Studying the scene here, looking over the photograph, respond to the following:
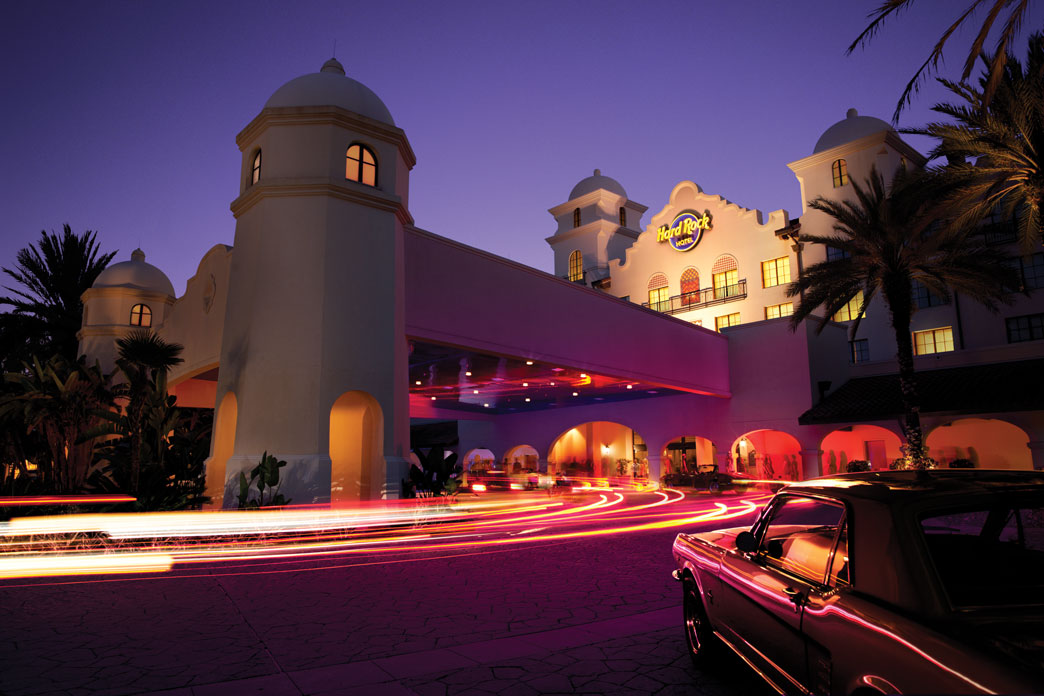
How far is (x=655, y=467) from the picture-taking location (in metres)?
33.2

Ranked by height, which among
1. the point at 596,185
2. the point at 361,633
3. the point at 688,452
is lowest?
the point at 361,633

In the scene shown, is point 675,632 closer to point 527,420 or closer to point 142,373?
point 142,373

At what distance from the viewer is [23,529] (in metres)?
12.8

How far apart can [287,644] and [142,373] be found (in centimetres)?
1231

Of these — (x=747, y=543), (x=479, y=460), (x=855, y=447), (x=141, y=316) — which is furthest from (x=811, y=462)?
(x=141, y=316)

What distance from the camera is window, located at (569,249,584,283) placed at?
45000 mm

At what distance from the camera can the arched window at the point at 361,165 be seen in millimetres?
18297

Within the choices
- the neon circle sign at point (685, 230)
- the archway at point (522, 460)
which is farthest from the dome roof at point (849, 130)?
the archway at point (522, 460)

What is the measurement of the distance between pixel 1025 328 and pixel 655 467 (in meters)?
17.0

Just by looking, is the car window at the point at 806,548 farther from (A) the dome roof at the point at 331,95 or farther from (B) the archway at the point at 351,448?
(A) the dome roof at the point at 331,95

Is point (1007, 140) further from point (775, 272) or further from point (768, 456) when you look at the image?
point (768, 456)

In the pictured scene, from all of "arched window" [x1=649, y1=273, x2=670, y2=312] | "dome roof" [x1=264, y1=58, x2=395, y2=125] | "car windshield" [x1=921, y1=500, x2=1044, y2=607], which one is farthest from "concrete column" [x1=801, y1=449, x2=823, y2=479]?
"car windshield" [x1=921, y1=500, x2=1044, y2=607]

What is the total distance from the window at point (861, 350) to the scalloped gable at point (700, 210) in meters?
7.27

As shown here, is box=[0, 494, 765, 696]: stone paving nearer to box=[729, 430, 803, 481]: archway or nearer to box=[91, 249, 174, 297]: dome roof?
box=[729, 430, 803, 481]: archway
